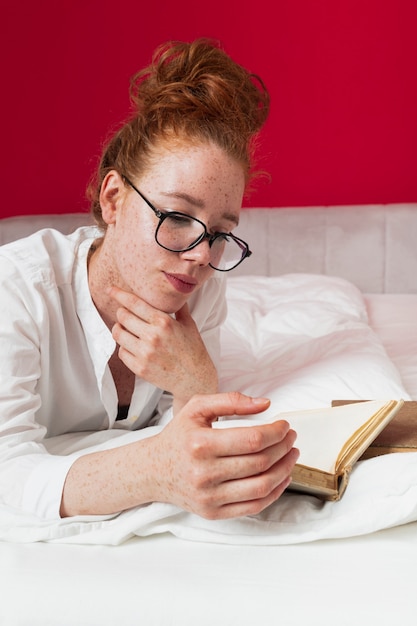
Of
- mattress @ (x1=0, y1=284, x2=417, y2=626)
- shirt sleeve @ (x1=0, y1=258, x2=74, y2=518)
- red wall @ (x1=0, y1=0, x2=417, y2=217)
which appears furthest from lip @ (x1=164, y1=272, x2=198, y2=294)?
red wall @ (x1=0, y1=0, x2=417, y2=217)

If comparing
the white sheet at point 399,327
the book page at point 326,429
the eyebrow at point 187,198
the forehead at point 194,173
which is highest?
the forehead at point 194,173

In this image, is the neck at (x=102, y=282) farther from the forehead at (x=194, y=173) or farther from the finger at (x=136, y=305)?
the forehead at (x=194, y=173)

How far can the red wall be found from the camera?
3.16 m

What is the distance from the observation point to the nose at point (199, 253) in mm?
1458

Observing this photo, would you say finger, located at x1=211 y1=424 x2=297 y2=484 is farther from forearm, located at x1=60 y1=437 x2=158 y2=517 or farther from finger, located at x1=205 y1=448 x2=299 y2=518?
forearm, located at x1=60 y1=437 x2=158 y2=517

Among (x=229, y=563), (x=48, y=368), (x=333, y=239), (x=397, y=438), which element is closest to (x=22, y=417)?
(x=48, y=368)

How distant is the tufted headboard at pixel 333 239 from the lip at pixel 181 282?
5.45 ft

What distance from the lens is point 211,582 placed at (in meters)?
1.08

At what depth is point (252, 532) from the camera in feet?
3.83

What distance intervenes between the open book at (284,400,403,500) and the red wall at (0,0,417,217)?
2.07 metres

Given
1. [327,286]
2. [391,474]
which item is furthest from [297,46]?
[391,474]

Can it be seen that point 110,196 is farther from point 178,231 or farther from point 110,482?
point 110,482

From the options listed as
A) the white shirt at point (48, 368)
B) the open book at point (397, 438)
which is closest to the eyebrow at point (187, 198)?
the white shirt at point (48, 368)

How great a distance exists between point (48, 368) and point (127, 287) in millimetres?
213
